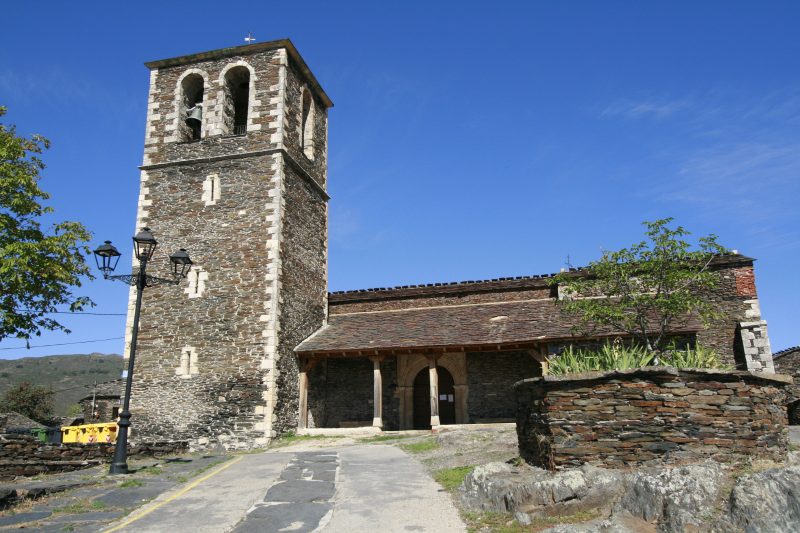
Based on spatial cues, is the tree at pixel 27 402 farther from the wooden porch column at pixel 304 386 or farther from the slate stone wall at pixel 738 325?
the slate stone wall at pixel 738 325

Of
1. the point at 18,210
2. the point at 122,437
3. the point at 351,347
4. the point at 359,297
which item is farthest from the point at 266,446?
the point at 18,210

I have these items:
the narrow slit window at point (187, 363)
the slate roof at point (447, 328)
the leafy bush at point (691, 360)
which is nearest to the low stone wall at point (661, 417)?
the leafy bush at point (691, 360)

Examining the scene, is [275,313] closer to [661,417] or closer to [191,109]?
[191,109]

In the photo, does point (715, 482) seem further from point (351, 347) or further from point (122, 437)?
point (351, 347)

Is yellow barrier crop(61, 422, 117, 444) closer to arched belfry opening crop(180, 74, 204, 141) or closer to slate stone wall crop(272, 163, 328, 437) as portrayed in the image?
slate stone wall crop(272, 163, 328, 437)

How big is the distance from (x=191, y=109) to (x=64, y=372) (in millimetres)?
64941

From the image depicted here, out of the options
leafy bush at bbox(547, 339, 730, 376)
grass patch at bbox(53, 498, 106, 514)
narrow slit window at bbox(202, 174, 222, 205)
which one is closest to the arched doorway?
narrow slit window at bbox(202, 174, 222, 205)

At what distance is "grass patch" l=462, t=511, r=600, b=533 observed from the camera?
611 cm

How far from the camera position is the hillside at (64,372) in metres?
62.0

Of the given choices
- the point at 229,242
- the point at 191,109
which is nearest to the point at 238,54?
the point at 191,109

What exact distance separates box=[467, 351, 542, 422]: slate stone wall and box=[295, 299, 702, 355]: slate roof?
1100 millimetres

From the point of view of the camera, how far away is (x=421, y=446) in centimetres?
1370

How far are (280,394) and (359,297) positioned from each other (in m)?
5.89

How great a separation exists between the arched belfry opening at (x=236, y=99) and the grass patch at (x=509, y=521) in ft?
52.5
